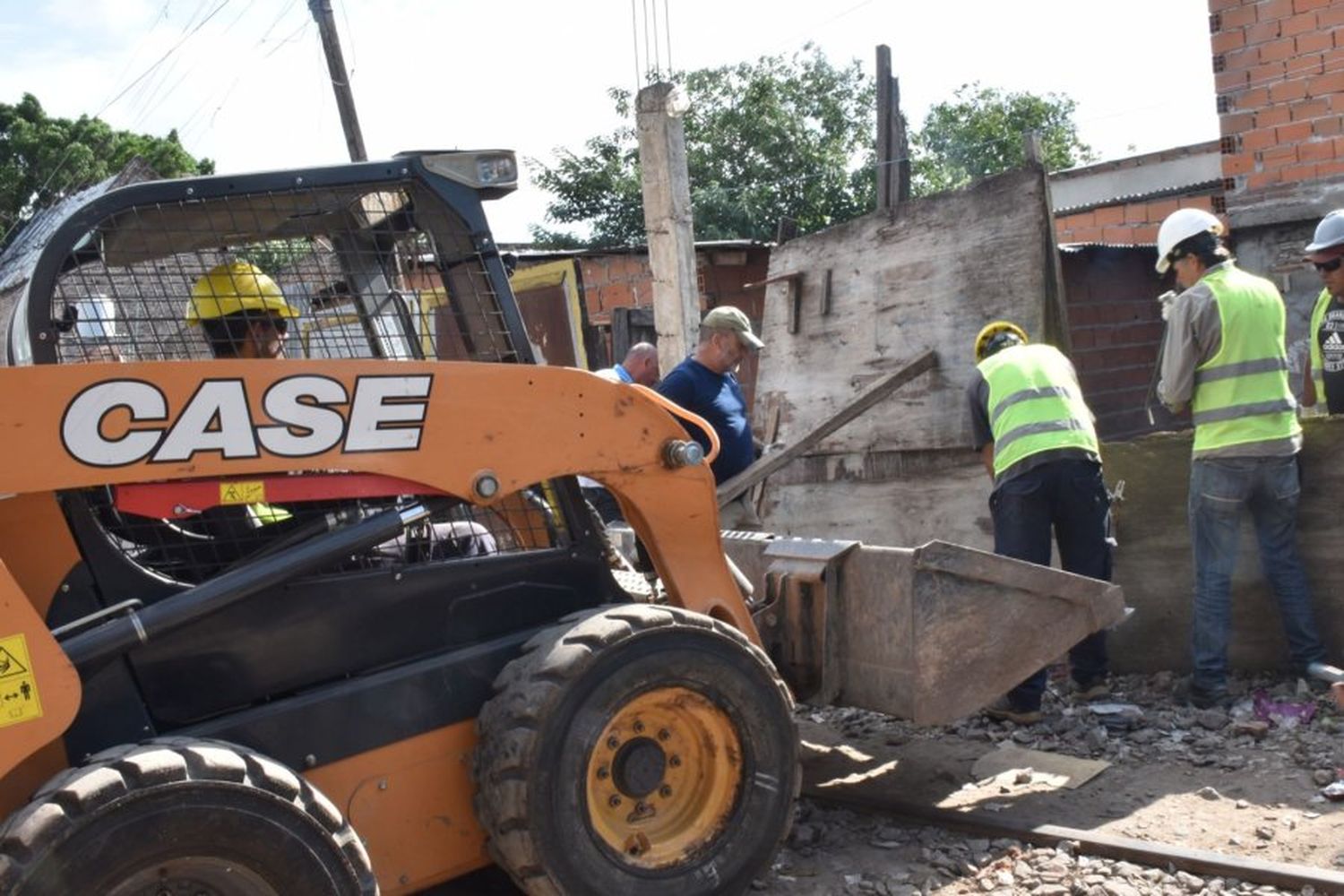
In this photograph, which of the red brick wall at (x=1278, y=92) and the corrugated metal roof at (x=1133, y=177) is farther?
the corrugated metal roof at (x=1133, y=177)

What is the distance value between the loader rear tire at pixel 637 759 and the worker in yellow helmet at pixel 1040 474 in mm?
2112

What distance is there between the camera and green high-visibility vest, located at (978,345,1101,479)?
227 inches

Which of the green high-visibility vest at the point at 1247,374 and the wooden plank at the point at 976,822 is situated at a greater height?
the green high-visibility vest at the point at 1247,374

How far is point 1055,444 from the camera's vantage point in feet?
18.8

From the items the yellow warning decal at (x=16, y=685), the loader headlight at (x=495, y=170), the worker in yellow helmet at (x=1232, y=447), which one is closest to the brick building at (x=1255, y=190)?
the worker in yellow helmet at (x=1232, y=447)

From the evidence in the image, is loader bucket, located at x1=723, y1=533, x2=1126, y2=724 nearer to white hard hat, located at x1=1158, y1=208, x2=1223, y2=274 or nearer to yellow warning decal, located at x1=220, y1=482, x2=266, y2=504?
white hard hat, located at x1=1158, y1=208, x2=1223, y2=274

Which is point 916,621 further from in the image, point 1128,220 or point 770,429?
point 1128,220

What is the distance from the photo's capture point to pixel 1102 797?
4.89 m

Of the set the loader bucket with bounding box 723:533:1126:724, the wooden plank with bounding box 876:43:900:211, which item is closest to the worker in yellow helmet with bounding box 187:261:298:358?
the loader bucket with bounding box 723:533:1126:724

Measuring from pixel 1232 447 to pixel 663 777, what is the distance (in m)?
3.13

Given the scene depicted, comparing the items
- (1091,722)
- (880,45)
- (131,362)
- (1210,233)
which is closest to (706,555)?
(131,362)

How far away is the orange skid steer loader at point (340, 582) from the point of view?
3090mm

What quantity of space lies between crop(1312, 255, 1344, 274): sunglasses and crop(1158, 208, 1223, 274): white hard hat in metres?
0.68

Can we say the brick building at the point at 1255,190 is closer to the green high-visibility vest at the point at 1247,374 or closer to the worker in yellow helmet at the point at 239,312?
the green high-visibility vest at the point at 1247,374
